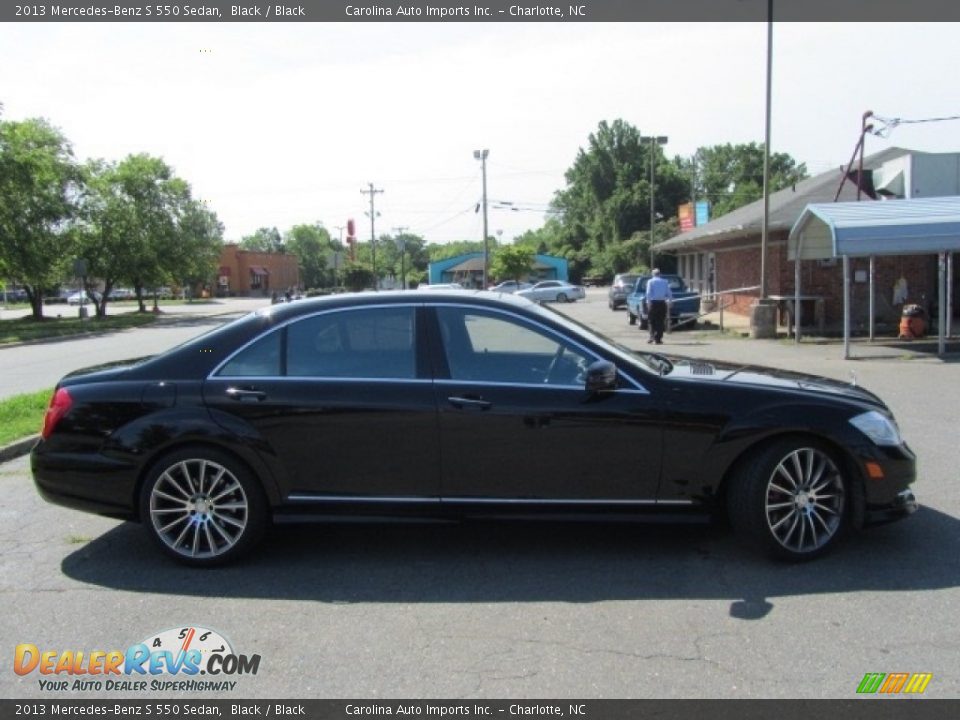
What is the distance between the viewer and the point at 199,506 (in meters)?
4.89

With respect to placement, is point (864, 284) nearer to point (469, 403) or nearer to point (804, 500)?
point (804, 500)

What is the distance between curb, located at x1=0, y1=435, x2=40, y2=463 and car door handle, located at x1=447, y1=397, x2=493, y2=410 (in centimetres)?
524

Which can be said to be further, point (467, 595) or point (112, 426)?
point (112, 426)

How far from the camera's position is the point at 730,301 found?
29219 millimetres

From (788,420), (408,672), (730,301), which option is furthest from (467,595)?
(730,301)

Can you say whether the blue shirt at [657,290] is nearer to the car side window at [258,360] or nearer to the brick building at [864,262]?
the brick building at [864,262]

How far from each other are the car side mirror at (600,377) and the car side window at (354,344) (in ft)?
3.41

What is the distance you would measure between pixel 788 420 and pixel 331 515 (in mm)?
2680

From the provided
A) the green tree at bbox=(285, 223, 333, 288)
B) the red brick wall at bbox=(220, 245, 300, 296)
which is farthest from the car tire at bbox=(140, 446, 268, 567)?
the green tree at bbox=(285, 223, 333, 288)

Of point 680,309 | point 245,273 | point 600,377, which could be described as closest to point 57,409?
point 600,377

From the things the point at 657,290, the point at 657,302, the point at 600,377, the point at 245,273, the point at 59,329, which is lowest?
the point at 59,329

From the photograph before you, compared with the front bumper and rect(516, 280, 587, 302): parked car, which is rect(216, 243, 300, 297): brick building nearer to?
rect(516, 280, 587, 302): parked car

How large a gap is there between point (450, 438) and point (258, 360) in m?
1.27
